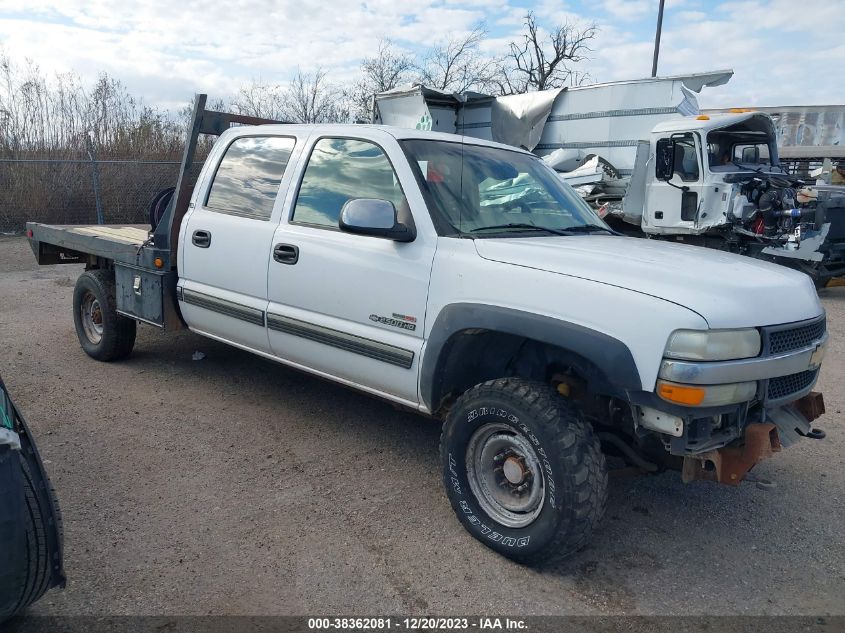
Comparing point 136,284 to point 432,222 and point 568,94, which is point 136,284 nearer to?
point 432,222

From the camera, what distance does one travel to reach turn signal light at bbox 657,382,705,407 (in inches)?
103

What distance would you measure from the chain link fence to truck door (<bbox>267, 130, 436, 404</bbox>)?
41.0 feet

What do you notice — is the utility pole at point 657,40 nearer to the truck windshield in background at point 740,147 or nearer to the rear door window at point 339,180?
the truck windshield in background at point 740,147

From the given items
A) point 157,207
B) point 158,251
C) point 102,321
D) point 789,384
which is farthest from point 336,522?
point 157,207

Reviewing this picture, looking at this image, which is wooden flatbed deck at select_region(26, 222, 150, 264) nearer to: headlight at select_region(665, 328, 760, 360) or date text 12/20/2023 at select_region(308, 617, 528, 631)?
date text 12/20/2023 at select_region(308, 617, 528, 631)

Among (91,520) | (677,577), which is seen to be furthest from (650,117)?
(91,520)

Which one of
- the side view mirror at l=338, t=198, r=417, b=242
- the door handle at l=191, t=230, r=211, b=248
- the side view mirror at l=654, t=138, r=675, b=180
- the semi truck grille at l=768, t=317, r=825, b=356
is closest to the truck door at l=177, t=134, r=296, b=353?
the door handle at l=191, t=230, r=211, b=248

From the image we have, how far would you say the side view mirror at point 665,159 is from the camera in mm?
10242

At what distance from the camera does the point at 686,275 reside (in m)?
2.91

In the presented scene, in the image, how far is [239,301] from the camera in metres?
4.44

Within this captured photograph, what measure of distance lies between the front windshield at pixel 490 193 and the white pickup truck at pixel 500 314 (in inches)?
0.6

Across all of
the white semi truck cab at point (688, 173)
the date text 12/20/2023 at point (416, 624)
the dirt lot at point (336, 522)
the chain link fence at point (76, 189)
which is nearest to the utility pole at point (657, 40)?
the white semi truck cab at point (688, 173)

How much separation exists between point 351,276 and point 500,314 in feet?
3.35

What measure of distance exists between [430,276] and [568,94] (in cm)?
1042
